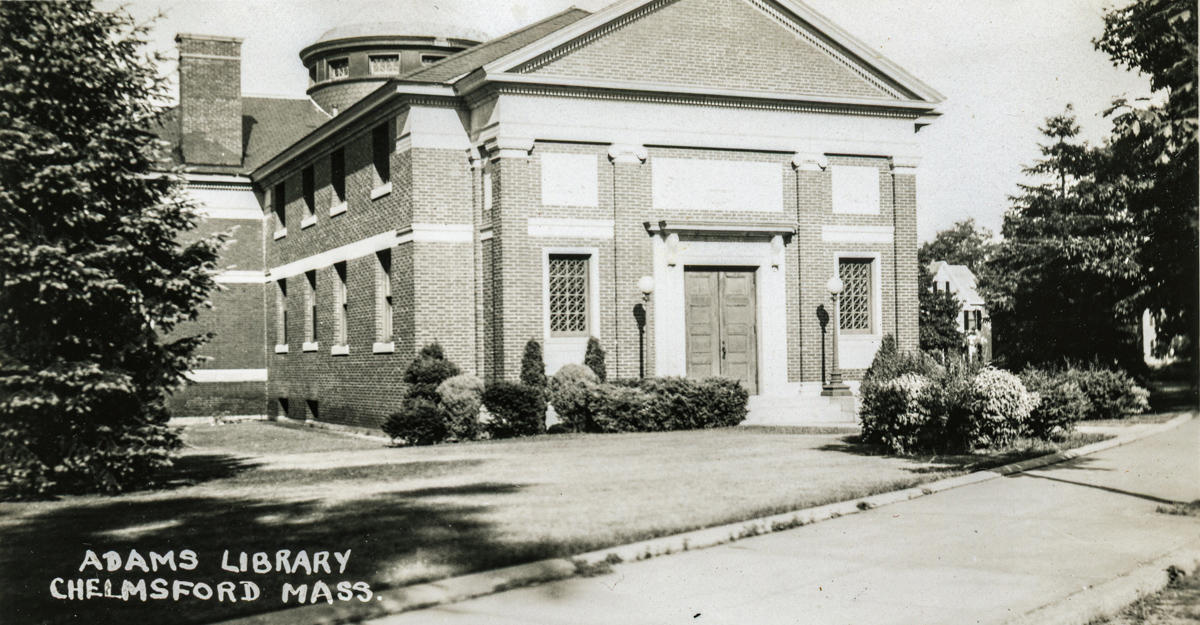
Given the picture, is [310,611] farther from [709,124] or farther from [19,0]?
[709,124]

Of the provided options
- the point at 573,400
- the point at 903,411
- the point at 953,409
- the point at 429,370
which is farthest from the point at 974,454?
the point at 429,370

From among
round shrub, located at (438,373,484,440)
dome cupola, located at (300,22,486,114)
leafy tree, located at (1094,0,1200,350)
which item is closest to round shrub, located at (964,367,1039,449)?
leafy tree, located at (1094,0,1200,350)

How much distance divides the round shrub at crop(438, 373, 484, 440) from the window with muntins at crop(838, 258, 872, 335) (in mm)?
9447

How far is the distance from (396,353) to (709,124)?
8239 millimetres

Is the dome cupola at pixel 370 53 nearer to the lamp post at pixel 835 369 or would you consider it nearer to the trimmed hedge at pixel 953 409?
the lamp post at pixel 835 369

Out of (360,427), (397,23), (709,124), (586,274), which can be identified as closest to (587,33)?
(709,124)

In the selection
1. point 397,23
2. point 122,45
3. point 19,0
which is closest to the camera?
point 19,0

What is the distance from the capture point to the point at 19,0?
998 cm

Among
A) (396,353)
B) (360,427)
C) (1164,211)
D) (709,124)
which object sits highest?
(709,124)

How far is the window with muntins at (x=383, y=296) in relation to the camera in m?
22.7

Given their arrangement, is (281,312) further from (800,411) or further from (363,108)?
(800,411)

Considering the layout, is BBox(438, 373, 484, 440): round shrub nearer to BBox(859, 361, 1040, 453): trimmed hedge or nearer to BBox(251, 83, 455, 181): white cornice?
BBox(251, 83, 455, 181): white cornice

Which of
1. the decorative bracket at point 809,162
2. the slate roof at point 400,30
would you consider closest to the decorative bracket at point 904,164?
the decorative bracket at point 809,162

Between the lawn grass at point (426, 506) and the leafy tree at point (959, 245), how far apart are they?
91.8m
